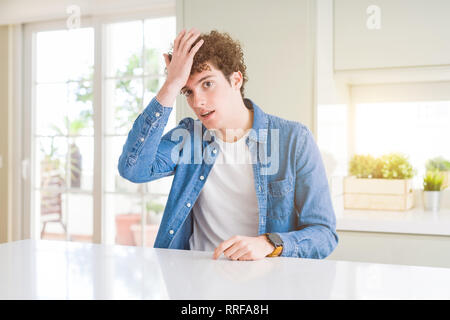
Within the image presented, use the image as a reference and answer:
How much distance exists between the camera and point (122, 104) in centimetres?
307

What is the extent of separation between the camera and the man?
1.31m

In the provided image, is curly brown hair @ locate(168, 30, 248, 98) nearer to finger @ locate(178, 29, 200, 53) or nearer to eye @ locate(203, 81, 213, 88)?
eye @ locate(203, 81, 213, 88)

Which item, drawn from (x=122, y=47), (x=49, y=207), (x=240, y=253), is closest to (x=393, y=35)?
(x=240, y=253)

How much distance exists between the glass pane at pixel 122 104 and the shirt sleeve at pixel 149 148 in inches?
63.2

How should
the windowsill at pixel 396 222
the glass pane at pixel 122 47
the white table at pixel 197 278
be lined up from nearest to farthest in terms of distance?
1. the white table at pixel 197 278
2. the windowsill at pixel 396 222
3. the glass pane at pixel 122 47

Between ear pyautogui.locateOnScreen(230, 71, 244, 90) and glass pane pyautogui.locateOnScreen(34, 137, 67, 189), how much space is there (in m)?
2.07

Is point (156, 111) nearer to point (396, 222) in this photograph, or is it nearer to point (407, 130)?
point (396, 222)

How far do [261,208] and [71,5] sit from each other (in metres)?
2.23

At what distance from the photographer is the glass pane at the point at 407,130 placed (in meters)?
2.61

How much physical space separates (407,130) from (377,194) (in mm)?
540

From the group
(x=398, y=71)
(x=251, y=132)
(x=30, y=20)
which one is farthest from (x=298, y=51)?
(x=30, y=20)

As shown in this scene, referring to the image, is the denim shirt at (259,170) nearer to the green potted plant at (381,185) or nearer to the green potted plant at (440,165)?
the green potted plant at (381,185)

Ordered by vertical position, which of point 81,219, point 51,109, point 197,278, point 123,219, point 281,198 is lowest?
point 81,219

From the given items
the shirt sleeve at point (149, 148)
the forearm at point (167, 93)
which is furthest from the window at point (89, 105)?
the forearm at point (167, 93)
